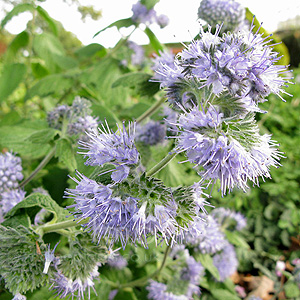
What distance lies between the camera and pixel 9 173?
3.96 feet

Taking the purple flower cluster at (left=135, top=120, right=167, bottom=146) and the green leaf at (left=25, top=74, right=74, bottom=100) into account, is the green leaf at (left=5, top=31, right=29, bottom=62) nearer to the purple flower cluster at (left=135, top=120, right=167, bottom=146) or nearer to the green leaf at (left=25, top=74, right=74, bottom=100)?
the green leaf at (left=25, top=74, right=74, bottom=100)

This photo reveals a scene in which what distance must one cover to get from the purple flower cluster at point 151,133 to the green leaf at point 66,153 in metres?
0.39

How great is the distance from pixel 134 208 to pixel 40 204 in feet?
1.07

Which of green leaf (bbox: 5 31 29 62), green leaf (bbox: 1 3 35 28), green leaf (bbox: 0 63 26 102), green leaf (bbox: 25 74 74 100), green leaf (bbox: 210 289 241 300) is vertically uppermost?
green leaf (bbox: 1 3 35 28)

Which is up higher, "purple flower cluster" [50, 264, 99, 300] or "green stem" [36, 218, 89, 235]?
"green stem" [36, 218, 89, 235]

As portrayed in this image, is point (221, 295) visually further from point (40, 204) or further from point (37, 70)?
point (37, 70)

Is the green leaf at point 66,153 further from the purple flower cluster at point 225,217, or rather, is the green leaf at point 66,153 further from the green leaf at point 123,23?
the purple flower cluster at point 225,217

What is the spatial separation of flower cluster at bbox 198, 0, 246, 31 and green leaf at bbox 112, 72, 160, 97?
324 mm

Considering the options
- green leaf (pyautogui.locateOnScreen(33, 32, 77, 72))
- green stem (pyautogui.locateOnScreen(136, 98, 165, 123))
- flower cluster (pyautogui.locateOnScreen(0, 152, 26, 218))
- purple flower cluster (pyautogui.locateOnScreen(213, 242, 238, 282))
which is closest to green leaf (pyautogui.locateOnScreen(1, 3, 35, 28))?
green leaf (pyautogui.locateOnScreen(33, 32, 77, 72))

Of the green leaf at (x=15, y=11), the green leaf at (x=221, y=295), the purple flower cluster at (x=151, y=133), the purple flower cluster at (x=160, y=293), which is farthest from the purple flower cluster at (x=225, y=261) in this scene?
the green leaf at (x=15, y=11)

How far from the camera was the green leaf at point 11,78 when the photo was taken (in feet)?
5.57

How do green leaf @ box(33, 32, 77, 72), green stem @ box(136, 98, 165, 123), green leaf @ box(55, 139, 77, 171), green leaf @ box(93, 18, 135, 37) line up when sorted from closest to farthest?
green leaf @ box(55, 139, 77, 171), green stem @ box(136, 98, 165, 123), green leaf @ box(93, 18, 135, 37), green leaf @ box(33, 32, 77, 72)

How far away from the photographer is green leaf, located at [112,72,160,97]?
121 centimetres

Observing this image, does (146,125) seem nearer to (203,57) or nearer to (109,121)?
(109,121)
